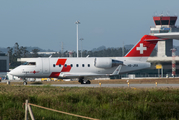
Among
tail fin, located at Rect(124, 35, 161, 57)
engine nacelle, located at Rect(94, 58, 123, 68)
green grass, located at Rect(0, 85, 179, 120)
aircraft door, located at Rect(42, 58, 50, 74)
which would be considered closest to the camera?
green grass, located at Rect(0, 85, 179, 120)

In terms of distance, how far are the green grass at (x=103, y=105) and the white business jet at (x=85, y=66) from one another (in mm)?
17832

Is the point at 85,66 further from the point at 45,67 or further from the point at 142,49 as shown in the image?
Answer: the point at 142,49

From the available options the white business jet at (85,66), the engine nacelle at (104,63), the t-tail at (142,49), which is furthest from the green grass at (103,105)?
the t-tail at (142,49)

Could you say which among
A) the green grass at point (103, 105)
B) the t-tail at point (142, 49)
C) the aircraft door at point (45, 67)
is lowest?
the green grass at point (103, 105)

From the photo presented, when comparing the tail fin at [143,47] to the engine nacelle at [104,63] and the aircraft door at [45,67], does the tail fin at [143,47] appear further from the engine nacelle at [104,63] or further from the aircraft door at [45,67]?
the aircraft door at [45,67]

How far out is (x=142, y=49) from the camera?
36.9 meters

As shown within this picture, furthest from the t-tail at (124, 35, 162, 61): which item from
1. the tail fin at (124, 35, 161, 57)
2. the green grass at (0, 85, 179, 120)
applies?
the green grass at (0, 85, 179, 120)

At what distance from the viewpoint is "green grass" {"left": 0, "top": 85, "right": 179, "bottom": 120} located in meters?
13.5

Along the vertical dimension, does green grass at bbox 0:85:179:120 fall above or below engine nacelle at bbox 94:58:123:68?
below

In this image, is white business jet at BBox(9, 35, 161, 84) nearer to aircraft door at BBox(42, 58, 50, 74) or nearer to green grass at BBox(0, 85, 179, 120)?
aircraft door at BBox(42, 58, 50, 74)

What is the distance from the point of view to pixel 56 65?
35.0 m

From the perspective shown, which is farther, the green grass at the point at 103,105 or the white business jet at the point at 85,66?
the white business jet at the point at 85,66

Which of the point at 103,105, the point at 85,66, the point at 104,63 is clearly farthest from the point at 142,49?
the point at 103,105

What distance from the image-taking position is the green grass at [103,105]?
13.5m
